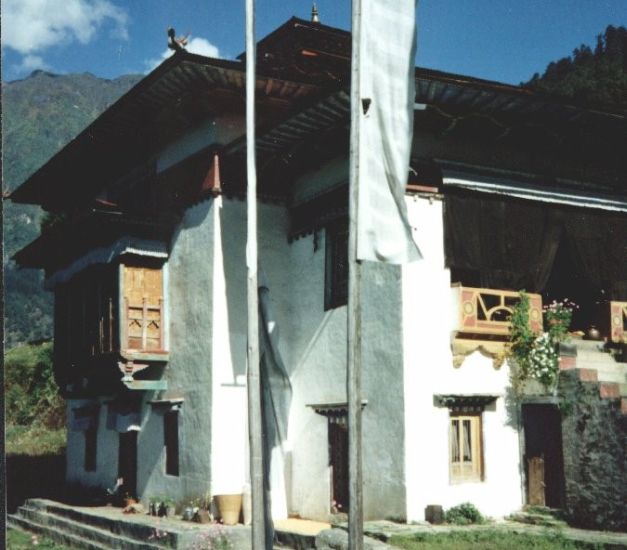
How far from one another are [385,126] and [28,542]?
12.2 meters

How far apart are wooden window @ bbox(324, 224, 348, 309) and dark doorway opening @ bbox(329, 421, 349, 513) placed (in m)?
2.15

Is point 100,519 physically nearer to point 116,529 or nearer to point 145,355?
point 116,529

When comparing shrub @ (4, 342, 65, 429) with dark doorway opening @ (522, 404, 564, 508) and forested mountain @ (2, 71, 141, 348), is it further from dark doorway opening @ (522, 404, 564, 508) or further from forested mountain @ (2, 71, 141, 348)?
dark doorway opening @ (522, 404, 564, 508)

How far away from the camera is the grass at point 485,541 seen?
1051cm

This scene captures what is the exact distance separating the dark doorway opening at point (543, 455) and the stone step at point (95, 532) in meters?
5.76

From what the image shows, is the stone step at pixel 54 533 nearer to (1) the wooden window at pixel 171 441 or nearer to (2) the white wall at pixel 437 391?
(1) the wooden window at pixel 171 441

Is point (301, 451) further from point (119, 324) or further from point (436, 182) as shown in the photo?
point (436, 182)

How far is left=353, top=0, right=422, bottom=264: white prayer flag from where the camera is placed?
7.20 meters

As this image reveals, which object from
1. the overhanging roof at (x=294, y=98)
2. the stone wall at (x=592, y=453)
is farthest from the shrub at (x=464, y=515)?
the overhanging roof at (x=294, y=98)

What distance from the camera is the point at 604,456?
12.3 m

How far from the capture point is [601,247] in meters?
14.8

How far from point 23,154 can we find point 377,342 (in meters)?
177

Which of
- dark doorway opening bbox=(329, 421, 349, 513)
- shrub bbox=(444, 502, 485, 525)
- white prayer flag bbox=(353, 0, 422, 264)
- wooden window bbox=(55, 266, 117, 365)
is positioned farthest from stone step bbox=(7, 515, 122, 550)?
white prayer flag bbox=(353, 0, 422, 264)

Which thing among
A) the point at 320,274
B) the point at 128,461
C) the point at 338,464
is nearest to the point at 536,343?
the point at 338,464
